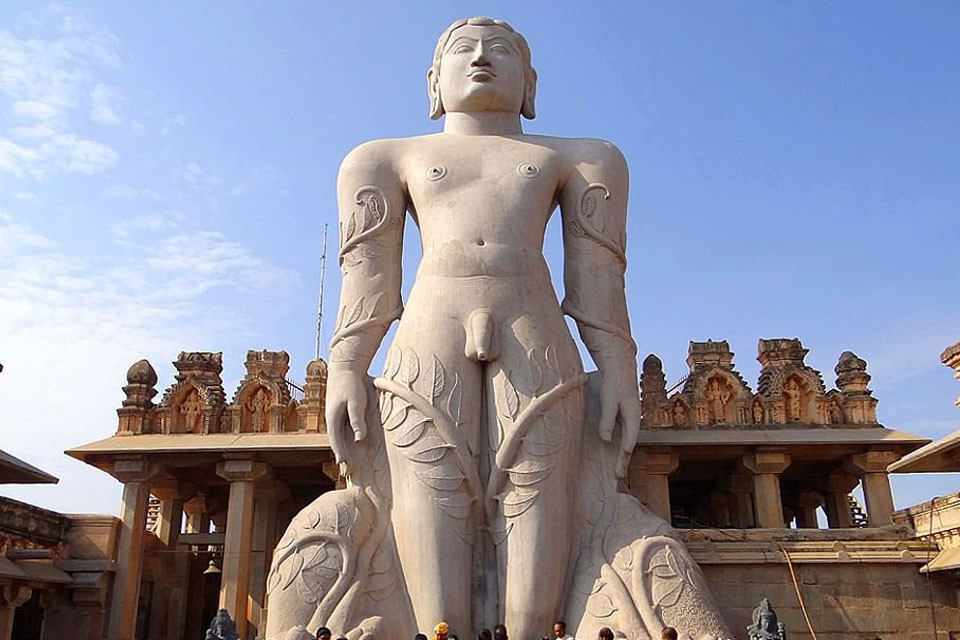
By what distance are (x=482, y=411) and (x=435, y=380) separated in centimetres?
47

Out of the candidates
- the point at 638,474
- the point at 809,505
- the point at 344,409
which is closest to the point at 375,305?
the point at 344,409

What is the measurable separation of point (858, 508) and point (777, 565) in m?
20.9

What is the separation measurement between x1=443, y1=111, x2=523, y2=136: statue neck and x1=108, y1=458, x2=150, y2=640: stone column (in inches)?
452

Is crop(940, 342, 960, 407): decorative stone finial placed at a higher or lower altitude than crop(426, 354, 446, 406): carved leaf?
higher

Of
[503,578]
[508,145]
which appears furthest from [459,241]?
[503,578]

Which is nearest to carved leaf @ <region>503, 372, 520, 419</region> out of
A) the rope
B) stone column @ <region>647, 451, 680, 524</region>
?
the rope

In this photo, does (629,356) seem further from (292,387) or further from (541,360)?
(292,387)

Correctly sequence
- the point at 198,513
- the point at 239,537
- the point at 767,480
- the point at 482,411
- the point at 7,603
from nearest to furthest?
the point at 482,411 < the point at 7,603 < the point at 239,537 < the point at 767,480 < the point at 198,513

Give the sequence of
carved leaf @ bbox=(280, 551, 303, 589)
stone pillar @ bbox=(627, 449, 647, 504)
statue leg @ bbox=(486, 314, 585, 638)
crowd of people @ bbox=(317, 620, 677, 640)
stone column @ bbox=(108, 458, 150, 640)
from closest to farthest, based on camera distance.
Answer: crowd of people @ bbox=(317, 620, 677, 640), carved leaf @ bbox=(280, 551, 303, 589), statue leg @ bbox=(486, 314, 585, 638), stone column @ bbox=(108, 458, 150, 640), stone pillar @ bbox=(627, 449, 647, 504)

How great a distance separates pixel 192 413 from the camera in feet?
58.7

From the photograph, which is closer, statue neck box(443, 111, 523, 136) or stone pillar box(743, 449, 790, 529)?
statue neck box(443, 111, 523, 136)

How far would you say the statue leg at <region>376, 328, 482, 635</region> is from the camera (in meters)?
6.69

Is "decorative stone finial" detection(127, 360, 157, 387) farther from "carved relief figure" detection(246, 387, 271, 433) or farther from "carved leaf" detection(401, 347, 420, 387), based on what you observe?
"carved leaf" detection(401, 347, 420, 387)

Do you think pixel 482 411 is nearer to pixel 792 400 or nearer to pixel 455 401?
pixel 455 401
